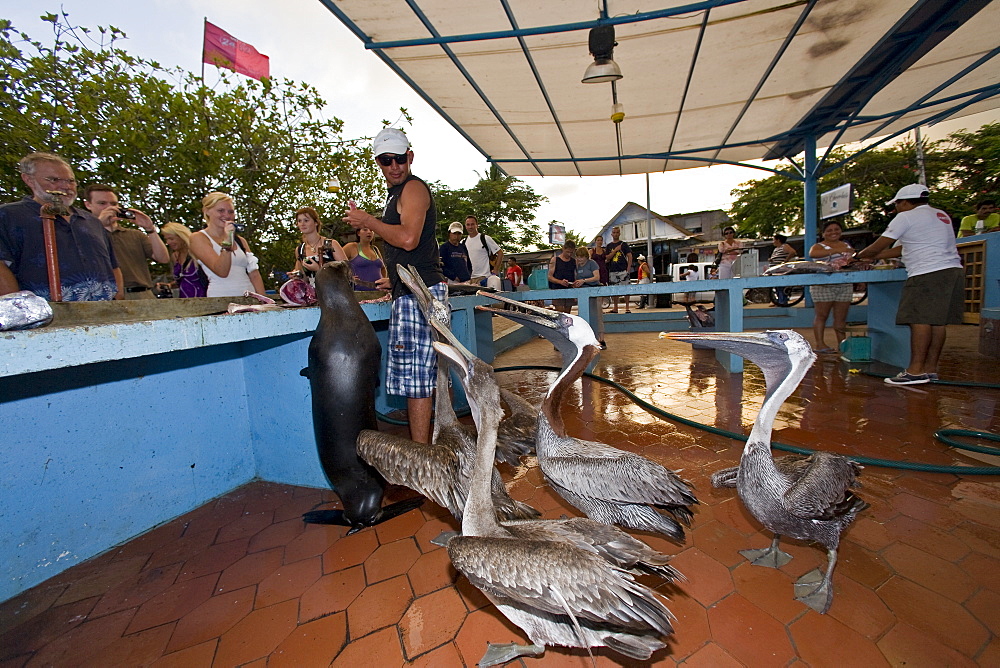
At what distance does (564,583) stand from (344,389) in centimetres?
170

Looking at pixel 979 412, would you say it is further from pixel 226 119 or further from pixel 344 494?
pixel 226 119

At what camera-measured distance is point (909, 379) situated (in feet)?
15.0

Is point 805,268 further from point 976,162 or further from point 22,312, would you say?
point 976,162

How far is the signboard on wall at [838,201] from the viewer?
830cm

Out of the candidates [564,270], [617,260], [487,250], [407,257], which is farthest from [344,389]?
[617,260]

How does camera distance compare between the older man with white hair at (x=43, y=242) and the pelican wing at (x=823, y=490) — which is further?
the older man with white hair at (x=43, y=242)

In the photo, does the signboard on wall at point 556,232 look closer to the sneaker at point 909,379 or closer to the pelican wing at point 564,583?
the sneaker at point 909,379

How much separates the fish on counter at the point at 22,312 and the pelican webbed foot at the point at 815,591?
3.41 m

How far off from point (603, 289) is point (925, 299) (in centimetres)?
361

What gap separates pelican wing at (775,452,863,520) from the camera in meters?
1.79

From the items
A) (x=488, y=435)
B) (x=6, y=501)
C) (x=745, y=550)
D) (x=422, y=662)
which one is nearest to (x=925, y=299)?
(x=745, y=550)

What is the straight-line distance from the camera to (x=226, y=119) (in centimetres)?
756

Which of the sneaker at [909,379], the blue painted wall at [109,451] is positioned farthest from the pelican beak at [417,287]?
the sneaker at [909,379]

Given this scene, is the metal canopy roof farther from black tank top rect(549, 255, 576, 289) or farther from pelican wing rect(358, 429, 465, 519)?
pelican wing rect(358, 429, 465, 519)
